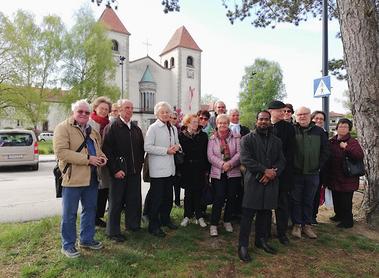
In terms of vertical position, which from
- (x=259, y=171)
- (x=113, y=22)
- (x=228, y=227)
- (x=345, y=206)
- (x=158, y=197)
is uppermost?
(x=113, y=22)

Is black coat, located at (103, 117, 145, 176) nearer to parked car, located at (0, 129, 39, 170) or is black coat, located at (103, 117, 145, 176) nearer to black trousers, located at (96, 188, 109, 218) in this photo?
black trousers, located at (96, 188, 109, 218)

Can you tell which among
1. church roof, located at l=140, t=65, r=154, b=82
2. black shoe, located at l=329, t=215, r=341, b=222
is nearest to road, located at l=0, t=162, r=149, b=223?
black shoe, located at l=329, t=215, r=341, b=222

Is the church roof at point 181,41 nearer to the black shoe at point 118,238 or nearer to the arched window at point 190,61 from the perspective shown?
the arched window at point 190,61

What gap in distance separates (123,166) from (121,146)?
0.90 feet

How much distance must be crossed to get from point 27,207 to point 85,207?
3488 mm

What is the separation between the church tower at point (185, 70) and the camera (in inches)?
2088

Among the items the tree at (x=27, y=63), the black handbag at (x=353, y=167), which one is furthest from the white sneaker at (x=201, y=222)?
the tree at (x=27, y=63)

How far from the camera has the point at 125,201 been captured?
15.6 ft

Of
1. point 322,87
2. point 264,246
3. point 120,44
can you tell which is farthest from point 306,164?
point 120,44

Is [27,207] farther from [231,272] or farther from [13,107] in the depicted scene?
[13,107]

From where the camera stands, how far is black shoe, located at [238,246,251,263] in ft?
13.4

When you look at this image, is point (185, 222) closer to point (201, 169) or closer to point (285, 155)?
point (201, 169)

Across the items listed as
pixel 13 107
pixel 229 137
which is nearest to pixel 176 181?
pixel 229 137

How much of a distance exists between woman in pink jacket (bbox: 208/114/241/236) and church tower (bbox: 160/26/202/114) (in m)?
47.2
